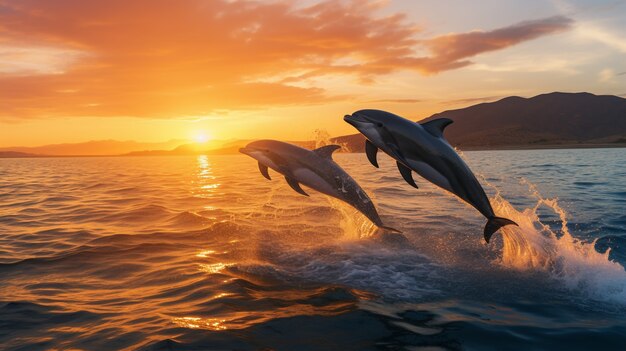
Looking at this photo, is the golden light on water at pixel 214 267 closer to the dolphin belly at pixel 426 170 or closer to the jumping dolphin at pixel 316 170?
the jumping dolphin at pixel 316 170

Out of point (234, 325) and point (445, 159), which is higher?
point (445, 159)

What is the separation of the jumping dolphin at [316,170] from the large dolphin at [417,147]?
281cm

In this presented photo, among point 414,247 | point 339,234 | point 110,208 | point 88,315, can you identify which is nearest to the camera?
point 88,315

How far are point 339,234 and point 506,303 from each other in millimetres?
6584

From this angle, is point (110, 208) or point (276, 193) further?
point (276, 193)

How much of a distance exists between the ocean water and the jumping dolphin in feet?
4.78

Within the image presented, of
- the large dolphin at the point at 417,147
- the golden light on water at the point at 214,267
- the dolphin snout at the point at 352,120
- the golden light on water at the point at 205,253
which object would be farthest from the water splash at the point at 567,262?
the golden light on water at the point at 205,253

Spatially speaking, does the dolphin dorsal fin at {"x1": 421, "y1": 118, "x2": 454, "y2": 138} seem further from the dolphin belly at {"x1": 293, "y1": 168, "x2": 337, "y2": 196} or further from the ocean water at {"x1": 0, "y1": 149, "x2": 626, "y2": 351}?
the dolphin belly at {"x1": 293, "y1": 168, "x2": 337, "y2": 196}

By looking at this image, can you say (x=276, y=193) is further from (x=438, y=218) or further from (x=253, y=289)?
(x=253, y=289)

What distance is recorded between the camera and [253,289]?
8.80 meters

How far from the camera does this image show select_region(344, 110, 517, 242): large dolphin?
8023 mm

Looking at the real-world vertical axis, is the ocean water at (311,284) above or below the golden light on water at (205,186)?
below

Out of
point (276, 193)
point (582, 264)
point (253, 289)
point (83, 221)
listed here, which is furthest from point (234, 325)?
point (276, 193)

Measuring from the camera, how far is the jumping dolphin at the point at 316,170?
10.9m
